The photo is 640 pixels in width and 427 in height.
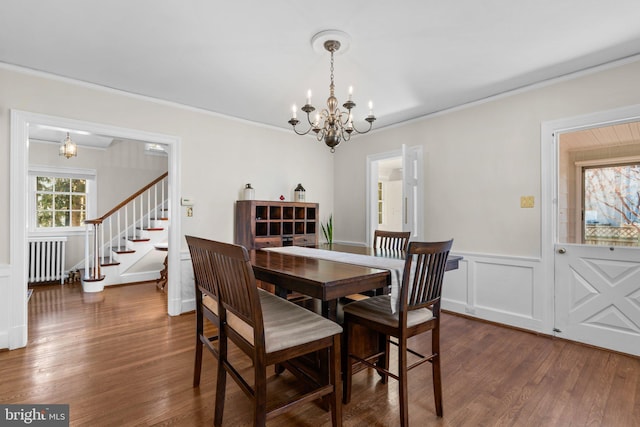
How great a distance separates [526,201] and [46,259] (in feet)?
22.4

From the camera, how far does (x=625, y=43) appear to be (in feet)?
7.72

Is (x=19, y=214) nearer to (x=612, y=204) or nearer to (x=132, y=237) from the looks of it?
(x=132, y=237)

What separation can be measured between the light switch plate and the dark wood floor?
1256mm

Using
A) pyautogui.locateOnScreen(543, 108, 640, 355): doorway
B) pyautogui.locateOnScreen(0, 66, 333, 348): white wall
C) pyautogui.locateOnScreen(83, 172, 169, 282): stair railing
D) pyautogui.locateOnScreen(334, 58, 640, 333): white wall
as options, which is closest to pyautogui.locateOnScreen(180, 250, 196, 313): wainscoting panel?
pyautogui.locateOnScreen(0, 66, 333, 348): white wall

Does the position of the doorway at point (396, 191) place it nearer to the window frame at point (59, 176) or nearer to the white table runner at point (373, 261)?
the white table runner at point (373, 261)

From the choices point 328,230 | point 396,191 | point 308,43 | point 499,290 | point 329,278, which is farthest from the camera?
point 396,191

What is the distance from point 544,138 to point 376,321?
2.57 meters

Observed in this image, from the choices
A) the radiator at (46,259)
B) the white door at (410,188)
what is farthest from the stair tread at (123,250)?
the white door at (410,188)

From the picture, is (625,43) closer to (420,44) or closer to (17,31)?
(420,44)

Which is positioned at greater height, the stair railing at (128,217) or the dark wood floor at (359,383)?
the stair railing at (128,217)

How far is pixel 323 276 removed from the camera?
1618 mm

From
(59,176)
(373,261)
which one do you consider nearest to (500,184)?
(373,261)

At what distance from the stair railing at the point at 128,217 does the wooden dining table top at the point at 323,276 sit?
179 inches

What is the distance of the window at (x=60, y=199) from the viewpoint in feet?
17.4
